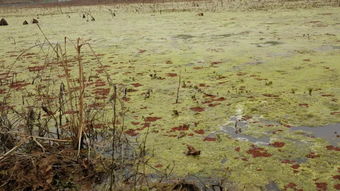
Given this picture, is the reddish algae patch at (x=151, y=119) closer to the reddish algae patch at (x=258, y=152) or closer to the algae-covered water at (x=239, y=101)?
the algae-covered water at (x=239, y=101)

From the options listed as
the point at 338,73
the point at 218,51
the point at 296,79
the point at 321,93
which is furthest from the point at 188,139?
the point at 218,51

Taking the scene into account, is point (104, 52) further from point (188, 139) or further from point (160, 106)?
point (188, 139)

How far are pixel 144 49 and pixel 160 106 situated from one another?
8.79 ft

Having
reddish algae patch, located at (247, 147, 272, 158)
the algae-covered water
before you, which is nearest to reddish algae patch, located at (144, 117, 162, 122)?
the algae-covered water

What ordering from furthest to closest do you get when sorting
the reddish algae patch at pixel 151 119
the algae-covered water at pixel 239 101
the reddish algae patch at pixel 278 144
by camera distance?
the reddish algae patch at pixel 151 119 → the reddish algae patch at pixel 278 144 → the algae-covered water at pixel 239 101

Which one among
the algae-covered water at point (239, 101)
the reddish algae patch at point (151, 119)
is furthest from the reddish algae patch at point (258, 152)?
the reddish algae patch at point (151, 119)

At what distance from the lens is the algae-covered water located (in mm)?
2162

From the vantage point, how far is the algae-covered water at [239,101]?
216cm

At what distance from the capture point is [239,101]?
10.5 ft

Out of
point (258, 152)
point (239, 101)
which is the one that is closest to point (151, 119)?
point (239, 101)

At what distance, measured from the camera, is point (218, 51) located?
5.19 meters

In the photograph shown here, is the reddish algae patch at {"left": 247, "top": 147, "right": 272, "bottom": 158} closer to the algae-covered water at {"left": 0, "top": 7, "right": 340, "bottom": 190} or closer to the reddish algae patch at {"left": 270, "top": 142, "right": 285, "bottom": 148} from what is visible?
the algae-covered water at {"left": 0, "top": 7, "right": 340, "bottom": 190}

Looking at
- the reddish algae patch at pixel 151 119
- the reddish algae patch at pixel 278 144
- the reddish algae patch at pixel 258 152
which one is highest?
the reddish algae patch at pixel 151 119

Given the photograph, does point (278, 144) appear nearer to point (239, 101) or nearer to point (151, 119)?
point (239, 101)
